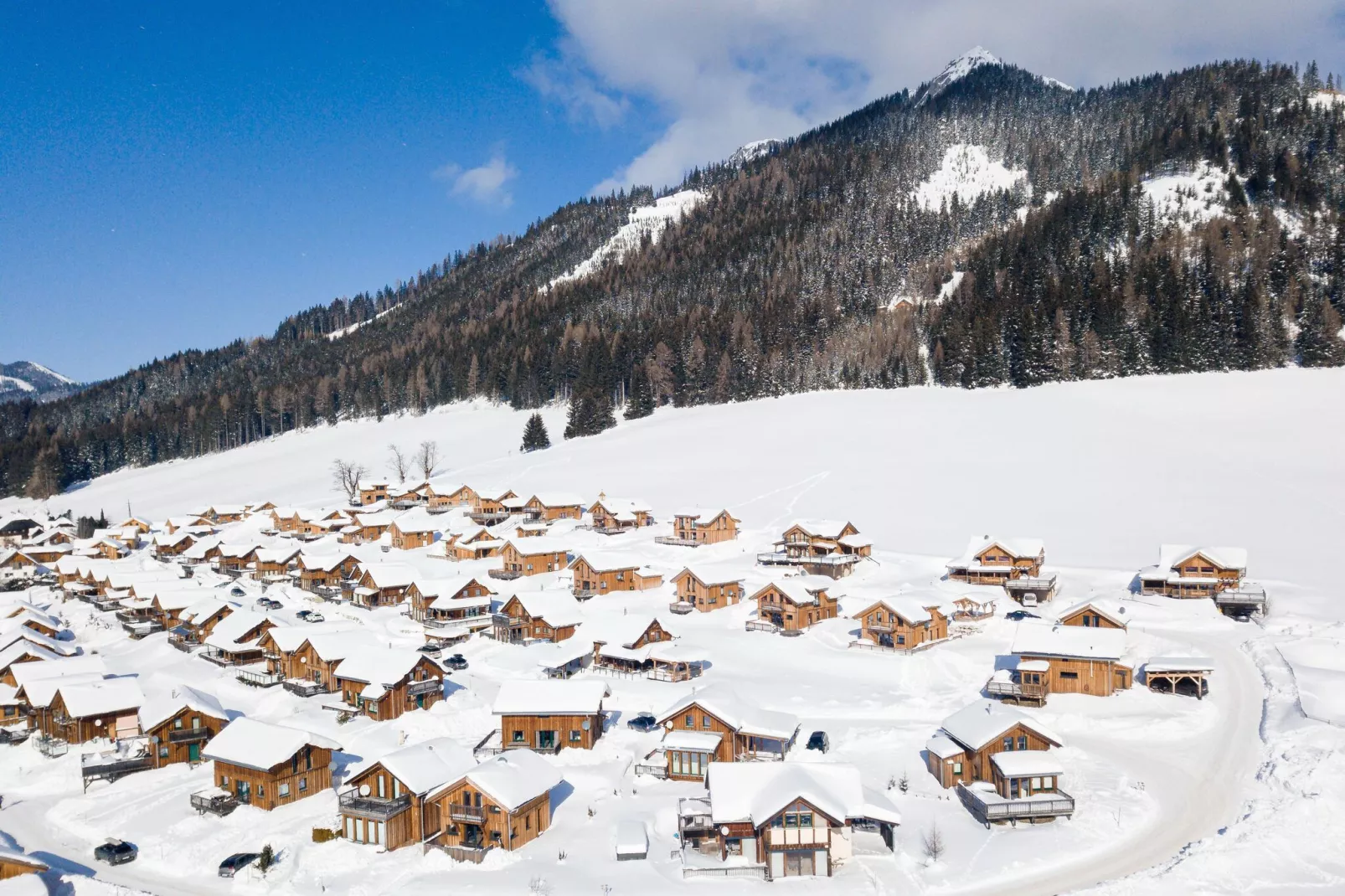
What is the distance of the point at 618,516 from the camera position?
2881 inches

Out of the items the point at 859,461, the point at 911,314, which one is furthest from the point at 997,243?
the point at 859,461

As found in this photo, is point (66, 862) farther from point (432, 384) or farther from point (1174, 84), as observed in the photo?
point (1174, 84)

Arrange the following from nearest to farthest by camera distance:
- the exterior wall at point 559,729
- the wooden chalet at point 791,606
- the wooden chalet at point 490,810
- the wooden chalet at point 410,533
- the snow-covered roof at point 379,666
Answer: the wooden chalet at point 490,810, the exterior wall at point 559,729, the snow-covered roof at point 379,666, the wooden chalet at point 791,606, the wooden chalet at point 410,533

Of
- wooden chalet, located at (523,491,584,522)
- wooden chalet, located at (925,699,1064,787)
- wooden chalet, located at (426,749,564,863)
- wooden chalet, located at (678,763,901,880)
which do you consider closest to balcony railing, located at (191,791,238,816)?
wooden chalet, located at (426,749,564,863)

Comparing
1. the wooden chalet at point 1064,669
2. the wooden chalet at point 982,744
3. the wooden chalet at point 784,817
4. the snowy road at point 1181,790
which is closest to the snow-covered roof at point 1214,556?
the snowy road at point 1181,790

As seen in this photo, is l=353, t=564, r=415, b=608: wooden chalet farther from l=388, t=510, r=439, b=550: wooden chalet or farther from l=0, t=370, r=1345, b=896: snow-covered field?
l=388, t=510, r=439, b=550: wooden chalet

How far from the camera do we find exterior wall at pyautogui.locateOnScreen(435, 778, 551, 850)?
26844 mm

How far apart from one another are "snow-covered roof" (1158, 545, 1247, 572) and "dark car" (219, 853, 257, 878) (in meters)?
50.2

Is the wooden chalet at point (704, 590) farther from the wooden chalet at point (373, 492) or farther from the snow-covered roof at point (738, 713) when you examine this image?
the wooden chalet at point (373, 492)

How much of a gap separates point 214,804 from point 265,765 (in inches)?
106

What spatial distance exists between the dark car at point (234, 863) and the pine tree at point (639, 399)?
101456mm

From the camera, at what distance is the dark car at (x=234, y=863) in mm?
25859

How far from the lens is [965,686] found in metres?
39.7

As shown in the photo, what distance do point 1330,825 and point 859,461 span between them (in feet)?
201
